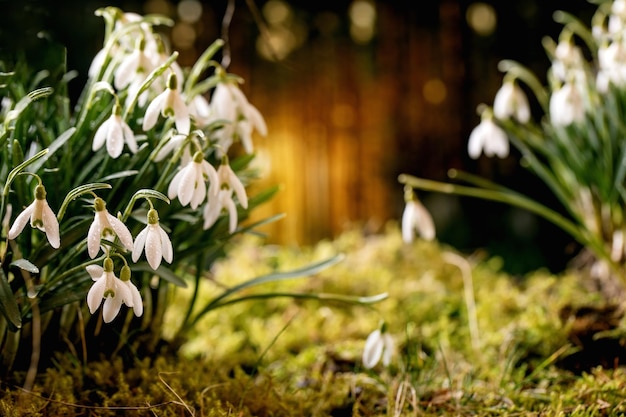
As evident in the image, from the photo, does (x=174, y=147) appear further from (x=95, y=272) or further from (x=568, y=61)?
(x=568, y=61)

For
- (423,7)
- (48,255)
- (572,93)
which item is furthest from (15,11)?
(423,7)

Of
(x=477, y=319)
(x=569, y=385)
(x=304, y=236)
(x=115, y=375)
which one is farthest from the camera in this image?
(x=304, y=236)

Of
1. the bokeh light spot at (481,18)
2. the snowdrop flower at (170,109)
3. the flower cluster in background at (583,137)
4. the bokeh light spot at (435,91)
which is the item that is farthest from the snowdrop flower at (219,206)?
the bokeh light spot at (481,18)

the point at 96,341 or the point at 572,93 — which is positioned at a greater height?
the point at 572,93

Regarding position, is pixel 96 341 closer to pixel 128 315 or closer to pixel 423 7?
pixel 128 315

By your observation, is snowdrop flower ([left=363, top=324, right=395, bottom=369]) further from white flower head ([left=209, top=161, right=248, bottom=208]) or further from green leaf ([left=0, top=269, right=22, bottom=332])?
green leaf ([left=0, top=269, right=22, bottom=332])

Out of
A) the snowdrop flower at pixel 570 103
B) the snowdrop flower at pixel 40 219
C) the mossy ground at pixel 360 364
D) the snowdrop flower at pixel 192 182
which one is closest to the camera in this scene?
the snowdrop flower at pixel 40 219

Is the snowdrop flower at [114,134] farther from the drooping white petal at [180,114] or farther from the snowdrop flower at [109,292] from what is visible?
the snowdrop flower at [109,292]
